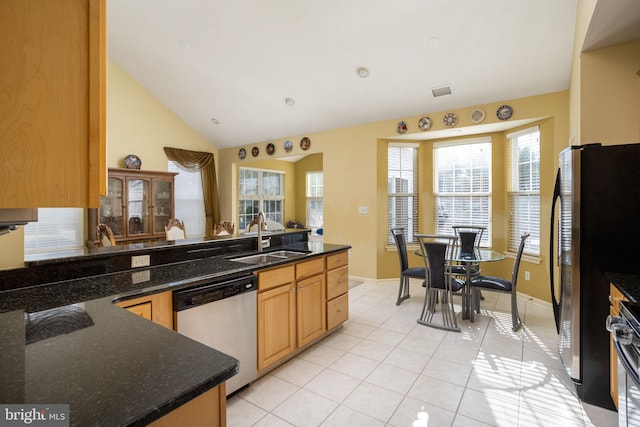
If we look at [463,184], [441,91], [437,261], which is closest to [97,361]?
[437,261]

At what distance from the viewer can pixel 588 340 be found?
2023 millimetres

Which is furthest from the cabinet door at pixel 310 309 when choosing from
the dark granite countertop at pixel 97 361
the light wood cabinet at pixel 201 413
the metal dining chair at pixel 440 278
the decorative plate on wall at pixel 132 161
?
the decorative plate on wall at pixel 132 161

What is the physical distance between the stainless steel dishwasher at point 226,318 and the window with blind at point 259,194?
5.24 m

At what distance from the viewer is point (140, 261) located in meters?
2.14

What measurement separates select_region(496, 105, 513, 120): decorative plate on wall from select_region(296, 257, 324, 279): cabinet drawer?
3.13m

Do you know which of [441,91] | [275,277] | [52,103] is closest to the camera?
[52,103]

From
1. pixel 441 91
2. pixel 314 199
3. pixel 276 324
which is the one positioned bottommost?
pixel 276 324

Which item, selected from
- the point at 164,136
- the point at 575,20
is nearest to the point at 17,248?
the point at 164,136

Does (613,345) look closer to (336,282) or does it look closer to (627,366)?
(627,366)

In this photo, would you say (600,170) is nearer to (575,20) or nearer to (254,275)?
(575,20)

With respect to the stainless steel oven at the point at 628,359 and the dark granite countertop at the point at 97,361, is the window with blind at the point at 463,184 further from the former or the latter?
the dark granite countertop at the point at 97,361

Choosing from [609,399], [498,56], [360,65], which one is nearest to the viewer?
[609,399]

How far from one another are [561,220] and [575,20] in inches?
76.2

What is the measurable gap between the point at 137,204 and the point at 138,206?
4cm
